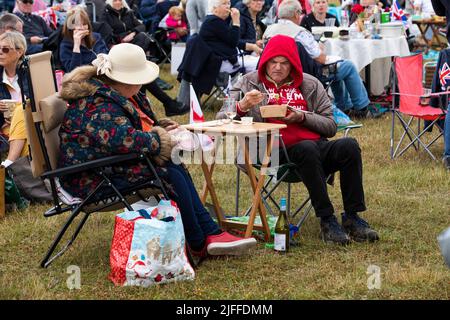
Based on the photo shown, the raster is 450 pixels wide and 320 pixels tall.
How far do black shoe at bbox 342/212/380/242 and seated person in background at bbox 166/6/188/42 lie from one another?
829 cm

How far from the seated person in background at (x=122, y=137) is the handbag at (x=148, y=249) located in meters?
0.29

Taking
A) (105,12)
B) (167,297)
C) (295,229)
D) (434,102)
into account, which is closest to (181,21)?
(105,12)

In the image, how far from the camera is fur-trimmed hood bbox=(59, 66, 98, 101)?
14.2 ft

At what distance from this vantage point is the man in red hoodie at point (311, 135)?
4926mm

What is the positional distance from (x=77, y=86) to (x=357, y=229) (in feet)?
6.06

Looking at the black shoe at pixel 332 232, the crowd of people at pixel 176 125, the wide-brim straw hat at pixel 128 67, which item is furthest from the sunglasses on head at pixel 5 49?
the black shoe at pixel 332 232

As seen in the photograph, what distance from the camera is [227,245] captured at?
178 inches

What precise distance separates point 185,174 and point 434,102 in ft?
11.4

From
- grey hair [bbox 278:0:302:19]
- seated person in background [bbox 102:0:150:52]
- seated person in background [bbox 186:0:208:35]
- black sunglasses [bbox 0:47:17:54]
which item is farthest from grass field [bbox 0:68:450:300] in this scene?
seated person in background [bbox 186:0:208:35]

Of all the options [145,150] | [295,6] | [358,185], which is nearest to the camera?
[145,150]

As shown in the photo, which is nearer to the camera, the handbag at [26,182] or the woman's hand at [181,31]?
the handbag at [26,182]

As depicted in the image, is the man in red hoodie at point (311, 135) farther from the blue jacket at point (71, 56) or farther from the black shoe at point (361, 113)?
the black shoe at point (361, 113)

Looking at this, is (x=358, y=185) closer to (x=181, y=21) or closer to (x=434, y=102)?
(x=434, y=102)

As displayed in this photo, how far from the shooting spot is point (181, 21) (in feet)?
42.8
